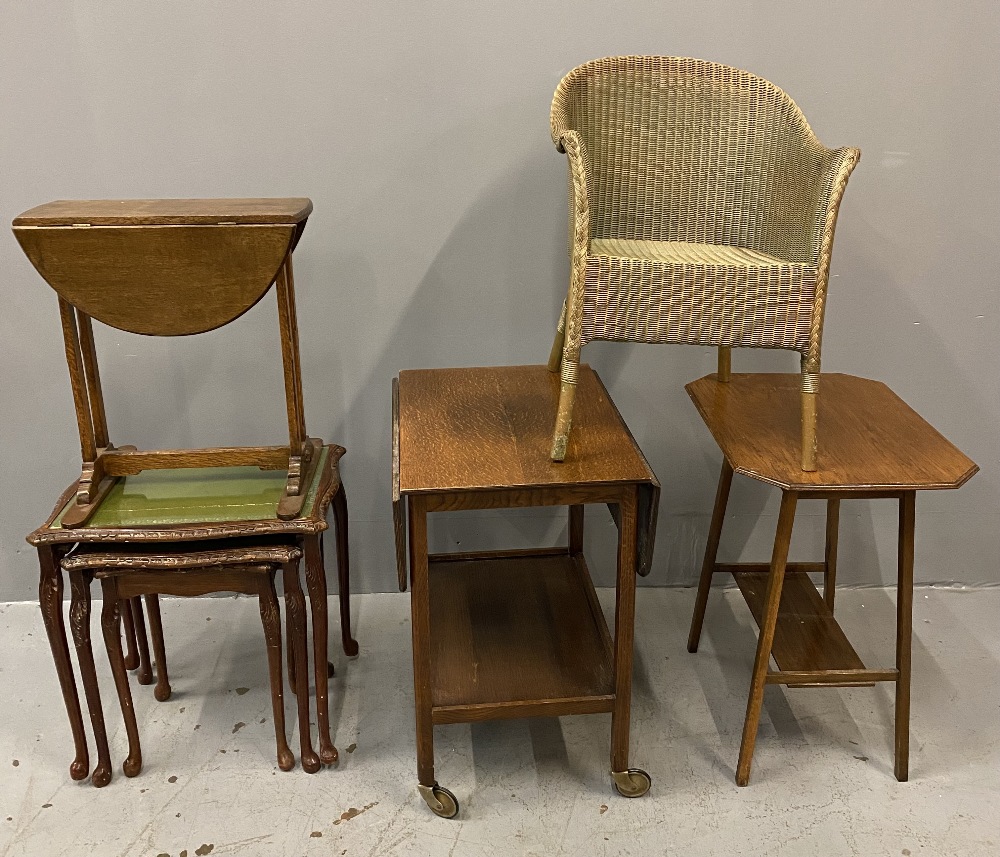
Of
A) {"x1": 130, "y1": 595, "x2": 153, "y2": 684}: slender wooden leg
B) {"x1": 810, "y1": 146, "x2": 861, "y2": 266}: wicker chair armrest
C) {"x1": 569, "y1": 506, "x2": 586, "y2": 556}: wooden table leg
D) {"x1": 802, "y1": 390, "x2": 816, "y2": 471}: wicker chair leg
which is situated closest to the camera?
{"x1": 810, "y1": 146, "x2": 861, "y2": 266}: wicker chair armrest

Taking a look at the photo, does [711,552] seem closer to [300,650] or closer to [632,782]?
[632,782]

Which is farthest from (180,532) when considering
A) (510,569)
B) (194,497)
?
(510,569)

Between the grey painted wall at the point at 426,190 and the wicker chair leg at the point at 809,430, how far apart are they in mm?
797

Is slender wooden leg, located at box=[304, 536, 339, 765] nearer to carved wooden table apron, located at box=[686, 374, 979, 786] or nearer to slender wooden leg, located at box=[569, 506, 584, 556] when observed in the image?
slender wooden leg, located at box=[569, 506, 584, 556]

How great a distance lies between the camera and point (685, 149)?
2.26m

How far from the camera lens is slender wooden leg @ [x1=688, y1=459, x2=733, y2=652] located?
243 centimetres

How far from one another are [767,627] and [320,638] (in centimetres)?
103

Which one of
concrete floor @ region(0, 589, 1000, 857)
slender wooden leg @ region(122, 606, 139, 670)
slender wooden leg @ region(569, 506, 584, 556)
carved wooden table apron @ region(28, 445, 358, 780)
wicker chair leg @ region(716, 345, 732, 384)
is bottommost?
concrete floor @ region(0, 589, 1000, 857)

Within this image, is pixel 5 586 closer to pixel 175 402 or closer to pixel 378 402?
pixel 175 402

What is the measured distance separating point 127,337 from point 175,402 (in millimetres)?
225

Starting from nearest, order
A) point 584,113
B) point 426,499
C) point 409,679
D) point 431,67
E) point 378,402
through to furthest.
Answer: point 426,499, point 584,113, point 431,67, point 409,679, point 378,402

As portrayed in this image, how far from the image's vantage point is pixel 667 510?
2.85m

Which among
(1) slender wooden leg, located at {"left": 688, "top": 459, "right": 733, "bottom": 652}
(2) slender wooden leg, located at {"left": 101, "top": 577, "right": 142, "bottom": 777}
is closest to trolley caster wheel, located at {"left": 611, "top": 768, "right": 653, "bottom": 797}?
(1) slender wooden leg, located at {"left": 688, "top": 459, "right": 733, "bottom": 652}

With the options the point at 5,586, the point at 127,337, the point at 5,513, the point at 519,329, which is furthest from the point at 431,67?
the point at 5,586
